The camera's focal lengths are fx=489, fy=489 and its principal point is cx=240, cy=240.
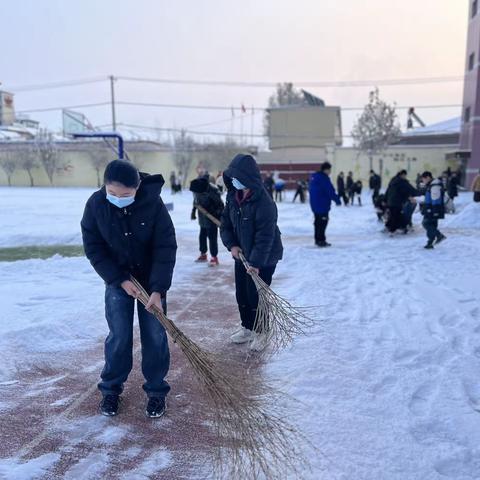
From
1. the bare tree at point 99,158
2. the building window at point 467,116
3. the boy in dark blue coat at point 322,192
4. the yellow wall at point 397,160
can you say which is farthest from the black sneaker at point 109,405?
the bare tree at point 99,158

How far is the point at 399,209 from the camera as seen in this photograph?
12047 mm

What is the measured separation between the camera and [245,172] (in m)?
4.30

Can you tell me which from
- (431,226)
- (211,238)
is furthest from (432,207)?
(211,238)

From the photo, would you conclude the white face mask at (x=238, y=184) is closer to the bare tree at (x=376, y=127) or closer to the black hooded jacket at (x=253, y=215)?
the black hooded jacket at (x=253, y=215)

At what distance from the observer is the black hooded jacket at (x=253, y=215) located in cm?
431

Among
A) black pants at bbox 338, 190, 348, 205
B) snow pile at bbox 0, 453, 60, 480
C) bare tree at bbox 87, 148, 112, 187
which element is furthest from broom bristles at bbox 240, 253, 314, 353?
bare tree at bbox 87, 148, 112, 187

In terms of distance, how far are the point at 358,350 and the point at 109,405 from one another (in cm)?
221

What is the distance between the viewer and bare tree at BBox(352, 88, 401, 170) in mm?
45562

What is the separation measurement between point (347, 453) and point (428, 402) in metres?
0.91

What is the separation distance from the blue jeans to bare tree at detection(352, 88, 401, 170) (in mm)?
43298

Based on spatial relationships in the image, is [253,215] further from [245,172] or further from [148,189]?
[148,189]

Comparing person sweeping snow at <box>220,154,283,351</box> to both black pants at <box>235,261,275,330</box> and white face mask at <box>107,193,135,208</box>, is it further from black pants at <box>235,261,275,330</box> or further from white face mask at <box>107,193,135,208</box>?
white face mask at <box>107,193,135,208</box>

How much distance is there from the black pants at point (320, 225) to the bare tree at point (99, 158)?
42.2 m

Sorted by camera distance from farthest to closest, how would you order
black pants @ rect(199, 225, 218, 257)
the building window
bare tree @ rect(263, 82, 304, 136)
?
1. bare tree @ rect(263, 82, 304, 136)
2. the building window
3. black pants @ rect(199, 225, 218, 257)
